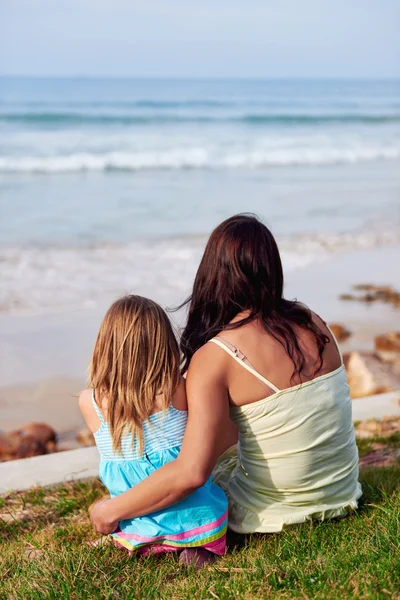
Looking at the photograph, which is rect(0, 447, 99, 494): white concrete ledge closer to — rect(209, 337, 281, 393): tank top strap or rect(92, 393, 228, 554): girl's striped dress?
rect(92, 393, 228, 554): girl's striped dress

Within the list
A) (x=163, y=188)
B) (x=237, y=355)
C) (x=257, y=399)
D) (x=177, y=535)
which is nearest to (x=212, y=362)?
(x=237, y=355)

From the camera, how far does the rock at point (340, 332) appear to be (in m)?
6.59

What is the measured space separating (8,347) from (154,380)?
397cm

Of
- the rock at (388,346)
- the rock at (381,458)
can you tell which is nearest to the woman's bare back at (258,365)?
the rock at (381,458)

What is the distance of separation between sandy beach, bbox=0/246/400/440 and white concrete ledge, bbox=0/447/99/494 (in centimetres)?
94

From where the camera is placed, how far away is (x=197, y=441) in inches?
99.8

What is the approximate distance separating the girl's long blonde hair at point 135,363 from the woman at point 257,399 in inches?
4.7

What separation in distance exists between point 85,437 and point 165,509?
7.67ft

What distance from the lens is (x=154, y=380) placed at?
104 inches

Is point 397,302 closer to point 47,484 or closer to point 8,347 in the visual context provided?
point 8,347

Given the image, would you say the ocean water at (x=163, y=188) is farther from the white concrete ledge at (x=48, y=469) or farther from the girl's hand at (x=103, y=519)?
the girl's hand at (x=103, y=519)

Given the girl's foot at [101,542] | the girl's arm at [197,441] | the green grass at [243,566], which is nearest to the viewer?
the green grass at [243,566]

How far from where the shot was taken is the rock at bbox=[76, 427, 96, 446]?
191 inches

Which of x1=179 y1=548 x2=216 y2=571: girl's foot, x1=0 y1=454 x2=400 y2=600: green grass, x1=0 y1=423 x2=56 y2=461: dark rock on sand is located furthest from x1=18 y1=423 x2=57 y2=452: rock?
x1=179 y1=548 x2=216 y2=571: girl's foot
